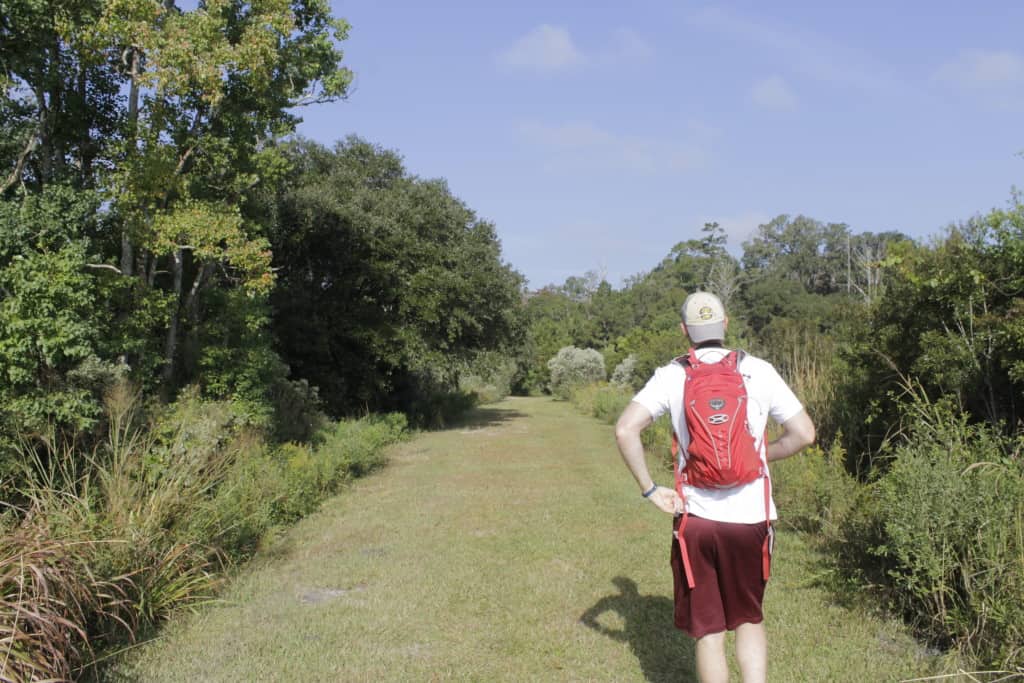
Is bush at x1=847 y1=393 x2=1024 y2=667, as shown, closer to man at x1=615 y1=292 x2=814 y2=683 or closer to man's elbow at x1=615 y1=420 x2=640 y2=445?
man at x1=615 y1=292 x2=814 y2=683

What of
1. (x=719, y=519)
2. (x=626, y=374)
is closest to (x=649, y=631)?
(x=719, y=519)

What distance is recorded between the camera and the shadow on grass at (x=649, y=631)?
4570 mm

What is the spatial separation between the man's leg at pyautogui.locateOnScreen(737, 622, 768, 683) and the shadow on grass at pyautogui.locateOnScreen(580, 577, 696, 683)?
1148mm

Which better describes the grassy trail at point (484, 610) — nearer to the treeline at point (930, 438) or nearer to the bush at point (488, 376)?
the treeline at point (930, 438)

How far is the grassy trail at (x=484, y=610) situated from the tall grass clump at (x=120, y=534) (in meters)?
0.31

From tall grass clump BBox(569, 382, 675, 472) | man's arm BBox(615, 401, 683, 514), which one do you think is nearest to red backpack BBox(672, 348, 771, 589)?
man's arm BBox(615, 401, 683, 514)

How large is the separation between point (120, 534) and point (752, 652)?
14.3 ft

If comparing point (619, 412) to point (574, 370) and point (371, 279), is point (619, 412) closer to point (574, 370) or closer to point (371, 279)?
point (371, 279)

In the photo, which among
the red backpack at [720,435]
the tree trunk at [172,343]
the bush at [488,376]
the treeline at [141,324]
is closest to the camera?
the red backpack at [720,435]

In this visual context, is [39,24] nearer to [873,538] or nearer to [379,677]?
[379,677]

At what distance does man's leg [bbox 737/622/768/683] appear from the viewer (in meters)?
3.35

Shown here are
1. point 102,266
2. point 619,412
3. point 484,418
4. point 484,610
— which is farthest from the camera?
point 484,418

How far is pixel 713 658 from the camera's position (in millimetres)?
3379

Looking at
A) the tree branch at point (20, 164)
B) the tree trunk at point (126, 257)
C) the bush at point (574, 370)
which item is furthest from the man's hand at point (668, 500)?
the bush at point (574, 370)
